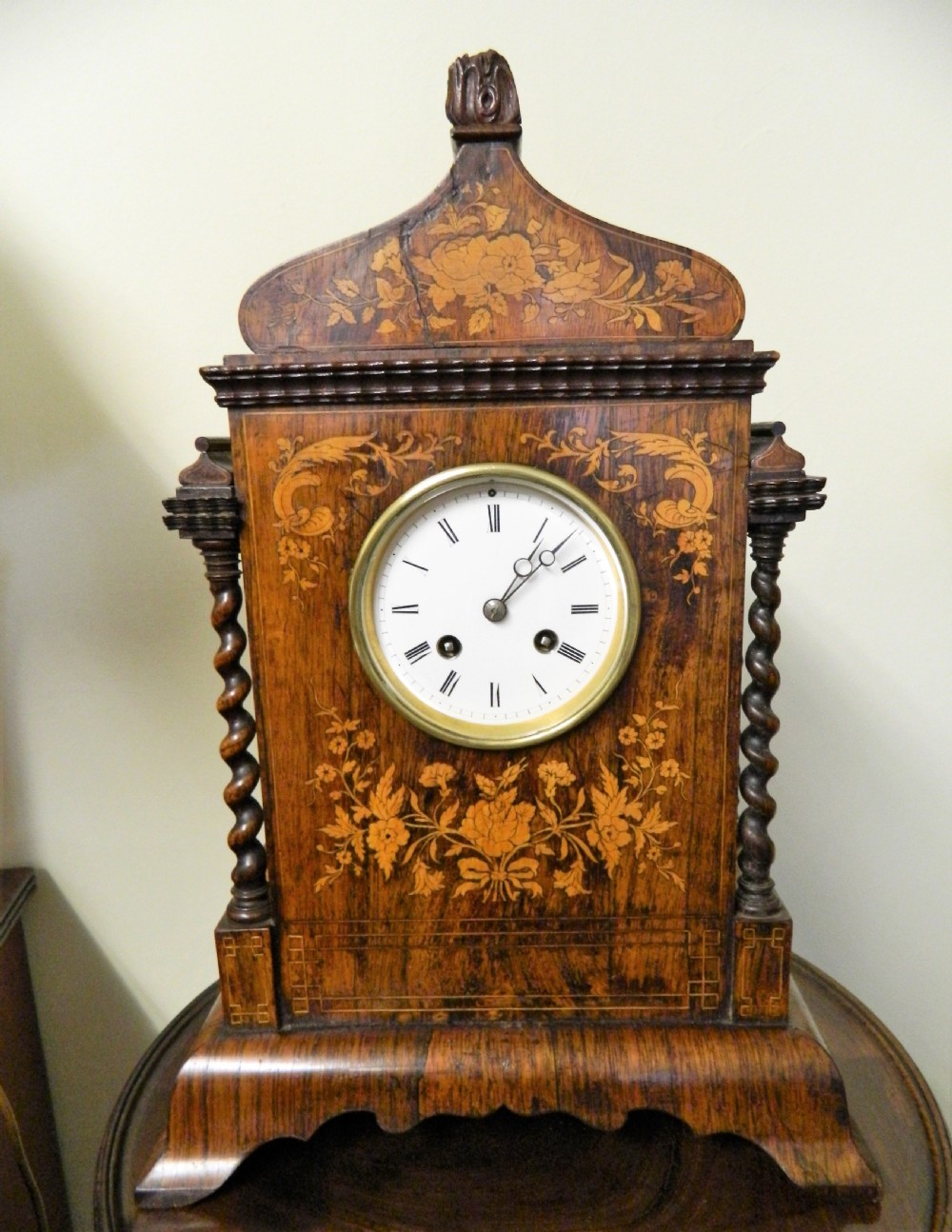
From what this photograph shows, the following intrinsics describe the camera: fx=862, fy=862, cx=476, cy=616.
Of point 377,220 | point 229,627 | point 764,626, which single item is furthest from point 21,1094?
point 377,220

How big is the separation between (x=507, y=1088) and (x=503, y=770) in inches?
11.9

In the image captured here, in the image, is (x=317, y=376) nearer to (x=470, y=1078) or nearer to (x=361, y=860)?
(x=361, y=860)

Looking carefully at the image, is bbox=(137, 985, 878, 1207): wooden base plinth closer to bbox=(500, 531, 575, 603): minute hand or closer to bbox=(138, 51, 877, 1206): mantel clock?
bbox=(138, 51, 877, 1206): mantel clock

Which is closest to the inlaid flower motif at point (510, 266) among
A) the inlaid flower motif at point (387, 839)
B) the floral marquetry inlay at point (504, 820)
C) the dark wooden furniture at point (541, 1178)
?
the floral marquetry inlay at point (504, 820)

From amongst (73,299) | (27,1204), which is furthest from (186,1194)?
(73,299)

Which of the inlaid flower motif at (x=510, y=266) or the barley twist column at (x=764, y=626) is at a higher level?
the inlaid flower motif at (x=510, y=266)

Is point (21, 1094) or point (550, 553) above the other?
point (550, 553)

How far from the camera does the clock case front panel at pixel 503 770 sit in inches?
31.8

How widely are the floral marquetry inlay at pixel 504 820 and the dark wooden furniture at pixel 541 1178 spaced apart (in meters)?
0.31

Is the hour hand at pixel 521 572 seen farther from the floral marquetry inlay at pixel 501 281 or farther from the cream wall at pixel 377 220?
the cream wall at pixel 377 220

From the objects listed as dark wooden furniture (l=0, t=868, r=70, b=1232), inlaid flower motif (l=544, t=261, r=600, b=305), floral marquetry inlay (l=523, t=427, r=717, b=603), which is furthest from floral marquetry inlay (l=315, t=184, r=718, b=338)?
dark wooden furniture (l=0, t=868, r=70, b=1232)

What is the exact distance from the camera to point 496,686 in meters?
0.84

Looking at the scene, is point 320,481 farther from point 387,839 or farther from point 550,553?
point 387,839

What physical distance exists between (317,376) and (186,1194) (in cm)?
78
